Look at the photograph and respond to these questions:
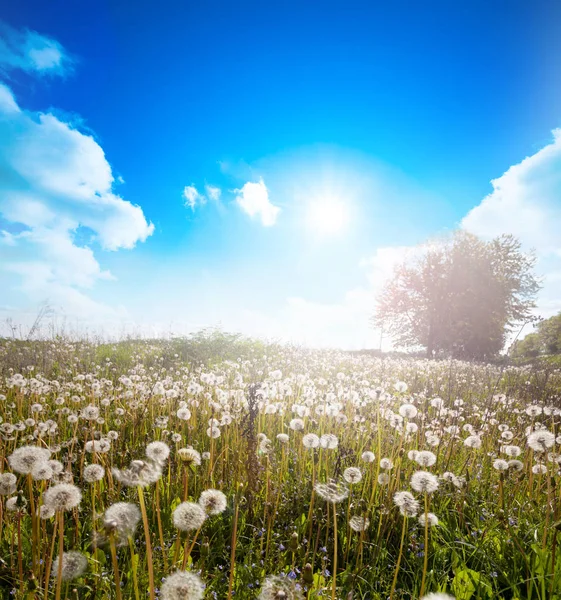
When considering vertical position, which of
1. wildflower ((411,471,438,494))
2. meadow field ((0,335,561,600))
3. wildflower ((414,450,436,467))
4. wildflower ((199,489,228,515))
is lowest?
meadow field ((0,335,561,600))

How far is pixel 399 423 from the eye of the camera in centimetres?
420

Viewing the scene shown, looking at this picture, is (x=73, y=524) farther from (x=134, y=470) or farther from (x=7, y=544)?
(x=134, y=470)

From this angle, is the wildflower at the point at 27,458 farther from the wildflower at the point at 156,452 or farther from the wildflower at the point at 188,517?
the wildflower at the point at 188,517

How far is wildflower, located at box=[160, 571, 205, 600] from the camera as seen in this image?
1.18 meters

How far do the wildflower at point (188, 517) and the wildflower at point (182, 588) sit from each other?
0.14m

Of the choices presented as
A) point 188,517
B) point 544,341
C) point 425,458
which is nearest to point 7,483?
point 188,517

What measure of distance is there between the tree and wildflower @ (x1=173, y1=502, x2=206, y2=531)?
3439cm

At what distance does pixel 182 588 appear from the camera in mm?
1186

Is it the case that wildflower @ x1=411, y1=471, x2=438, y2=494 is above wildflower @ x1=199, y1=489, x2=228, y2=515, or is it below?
below

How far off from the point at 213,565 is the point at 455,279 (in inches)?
1441

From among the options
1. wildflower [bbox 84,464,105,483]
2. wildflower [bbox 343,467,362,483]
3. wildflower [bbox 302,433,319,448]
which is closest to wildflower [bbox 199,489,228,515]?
wildflower [bbox 84,464,105,483]

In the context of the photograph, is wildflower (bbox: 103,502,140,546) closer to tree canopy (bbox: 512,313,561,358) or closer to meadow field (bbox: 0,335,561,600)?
meadow field (bbox: 0,335,561,600)

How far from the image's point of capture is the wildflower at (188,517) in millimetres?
1302

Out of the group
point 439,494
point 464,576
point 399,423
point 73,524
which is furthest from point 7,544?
point 399,423
